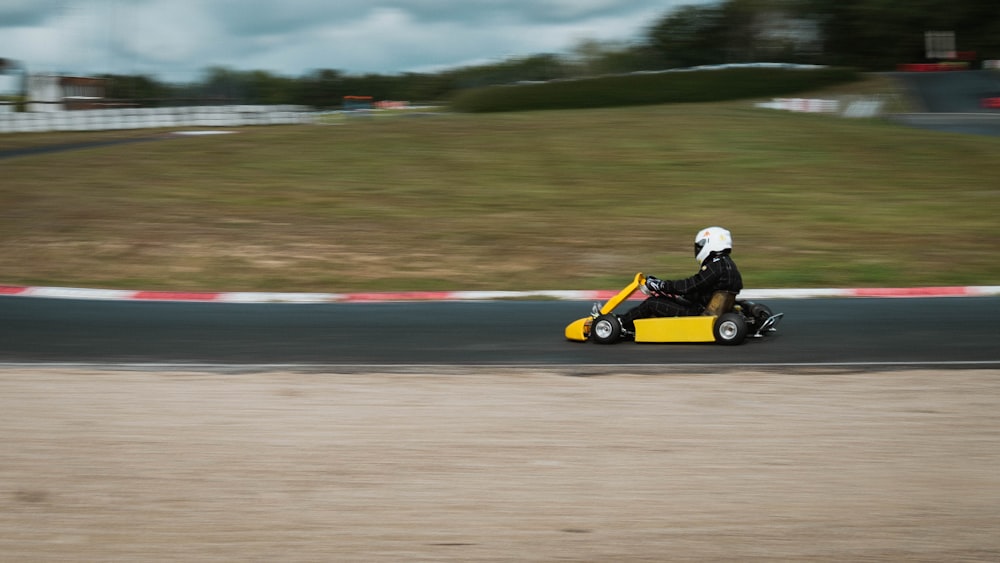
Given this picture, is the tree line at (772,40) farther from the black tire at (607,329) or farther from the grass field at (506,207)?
the black tire at (607,329)

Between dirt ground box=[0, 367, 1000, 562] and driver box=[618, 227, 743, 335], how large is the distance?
125 cm

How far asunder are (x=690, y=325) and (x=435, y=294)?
3.82 m

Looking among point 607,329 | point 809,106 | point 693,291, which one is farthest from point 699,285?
point 809,106

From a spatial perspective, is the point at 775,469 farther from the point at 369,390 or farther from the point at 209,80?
the point at 209,80

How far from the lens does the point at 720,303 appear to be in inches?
344

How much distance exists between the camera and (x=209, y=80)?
4772cm

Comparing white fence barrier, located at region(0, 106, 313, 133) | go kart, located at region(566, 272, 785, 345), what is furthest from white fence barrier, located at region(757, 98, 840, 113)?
go kart, located at region(566, 272, 785, 345)

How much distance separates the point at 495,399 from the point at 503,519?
2.16m

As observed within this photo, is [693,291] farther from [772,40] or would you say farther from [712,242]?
[772,40]

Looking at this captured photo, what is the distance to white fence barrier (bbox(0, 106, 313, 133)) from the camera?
36.2 m

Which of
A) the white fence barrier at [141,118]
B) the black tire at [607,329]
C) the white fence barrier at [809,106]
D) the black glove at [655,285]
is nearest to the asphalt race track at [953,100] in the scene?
the white fence barrier at [809,106]

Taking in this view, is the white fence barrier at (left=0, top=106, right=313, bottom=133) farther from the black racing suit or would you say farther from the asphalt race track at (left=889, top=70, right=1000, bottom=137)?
the black racing suit

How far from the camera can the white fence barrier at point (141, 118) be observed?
36.2 meters

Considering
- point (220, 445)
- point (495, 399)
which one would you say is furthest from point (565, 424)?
point (220, 445)
